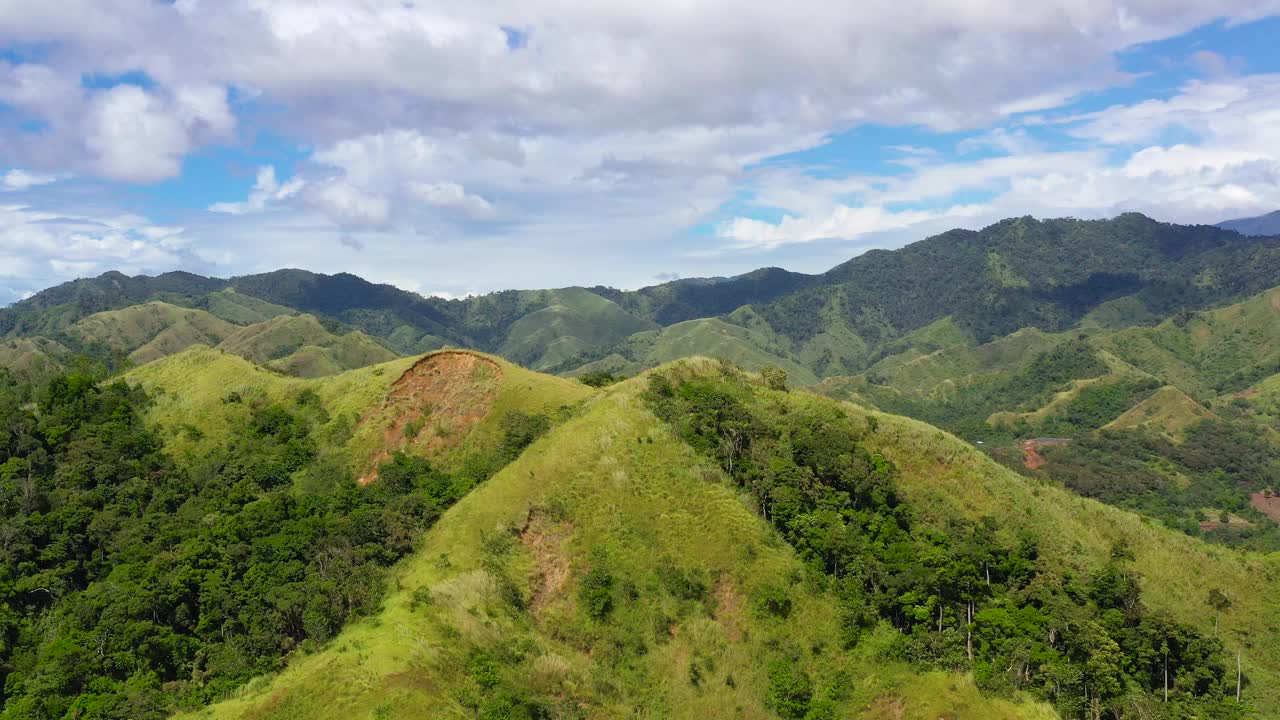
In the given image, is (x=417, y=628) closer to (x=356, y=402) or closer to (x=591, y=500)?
(x=591, y=500)

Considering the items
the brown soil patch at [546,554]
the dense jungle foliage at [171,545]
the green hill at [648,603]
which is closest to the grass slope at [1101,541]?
the green hill at [648,603]

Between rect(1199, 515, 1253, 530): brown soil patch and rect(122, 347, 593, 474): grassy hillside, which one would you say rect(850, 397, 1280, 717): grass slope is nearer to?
rect(122, 347, 593, 474): grassy hillside

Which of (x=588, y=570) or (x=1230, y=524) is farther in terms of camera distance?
(x=1230, y=524)

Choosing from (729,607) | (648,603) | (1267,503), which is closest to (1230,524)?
(1267,503)

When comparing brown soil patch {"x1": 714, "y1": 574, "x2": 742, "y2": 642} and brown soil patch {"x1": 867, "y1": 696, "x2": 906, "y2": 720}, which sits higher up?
brown soil patch {"x1": 714, "y1": 574, "x2": 742, "y2": 642}

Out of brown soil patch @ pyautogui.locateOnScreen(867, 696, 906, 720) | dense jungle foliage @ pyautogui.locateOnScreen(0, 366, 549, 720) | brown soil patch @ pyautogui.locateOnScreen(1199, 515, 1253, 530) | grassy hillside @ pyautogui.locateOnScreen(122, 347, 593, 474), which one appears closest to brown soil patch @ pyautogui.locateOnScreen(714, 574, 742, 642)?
brown soil patch @ pyautogui.locateOnScreen(867, 696, 906, 720)

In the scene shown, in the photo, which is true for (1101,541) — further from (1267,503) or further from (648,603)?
(1267,503)
